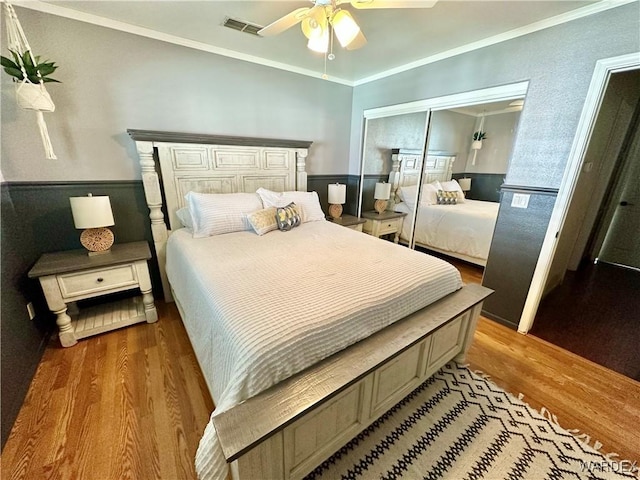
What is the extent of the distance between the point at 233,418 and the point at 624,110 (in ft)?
13.2

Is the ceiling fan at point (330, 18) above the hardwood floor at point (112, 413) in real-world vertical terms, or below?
above

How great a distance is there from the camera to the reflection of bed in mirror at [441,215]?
2711 millimetres

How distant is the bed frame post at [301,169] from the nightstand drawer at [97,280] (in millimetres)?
1917

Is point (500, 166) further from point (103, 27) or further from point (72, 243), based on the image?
point (72, 243)

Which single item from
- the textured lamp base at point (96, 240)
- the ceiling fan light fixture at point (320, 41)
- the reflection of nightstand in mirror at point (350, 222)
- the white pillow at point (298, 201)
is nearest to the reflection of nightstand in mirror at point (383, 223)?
the reflection of nightstand in mirror at point (350, 222)

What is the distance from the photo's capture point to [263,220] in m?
2.33

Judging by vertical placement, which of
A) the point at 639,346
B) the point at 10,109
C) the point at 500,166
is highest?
the point at 10,109

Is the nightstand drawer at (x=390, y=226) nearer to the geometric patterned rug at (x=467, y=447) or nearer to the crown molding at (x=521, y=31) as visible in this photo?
the crown molding at (x=521, y=31)

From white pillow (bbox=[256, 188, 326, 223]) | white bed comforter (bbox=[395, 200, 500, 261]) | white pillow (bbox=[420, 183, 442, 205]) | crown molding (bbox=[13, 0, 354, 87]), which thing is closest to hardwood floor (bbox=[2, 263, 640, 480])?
white bed comforter (bbox=[395, 200, 500, 261])

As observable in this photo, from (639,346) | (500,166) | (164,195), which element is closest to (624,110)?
(500,166)

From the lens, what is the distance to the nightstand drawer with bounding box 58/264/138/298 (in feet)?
6.03

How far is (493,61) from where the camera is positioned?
6.89 ft

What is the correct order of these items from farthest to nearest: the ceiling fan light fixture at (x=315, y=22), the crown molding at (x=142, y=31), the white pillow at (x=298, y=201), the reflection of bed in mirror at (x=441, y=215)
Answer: the reflection of bed in mirror at (x=441, y=215) → the white pillow at (x=298, y=201) → the crown molding at (x=142, y=31) → the ceiling fan light fixture at (x=315, y=22)

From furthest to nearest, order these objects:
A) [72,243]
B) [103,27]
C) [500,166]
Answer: [500,166]
[72,243]
[103,27]
